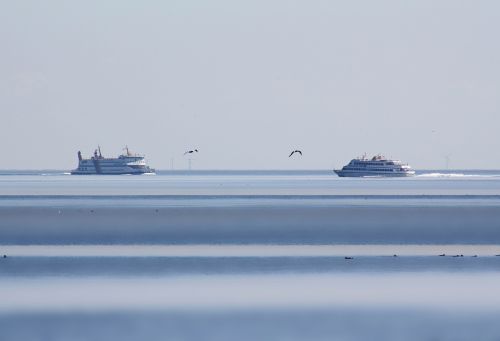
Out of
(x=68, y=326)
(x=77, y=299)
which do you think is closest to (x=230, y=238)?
(x=77, y=299)

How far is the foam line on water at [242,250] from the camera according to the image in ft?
124

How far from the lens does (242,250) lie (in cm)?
3950

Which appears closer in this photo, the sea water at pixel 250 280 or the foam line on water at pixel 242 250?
the sea water at pixel 250 280

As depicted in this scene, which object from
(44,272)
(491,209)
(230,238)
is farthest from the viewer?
(491,209)

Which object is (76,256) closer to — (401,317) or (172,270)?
(172,270)

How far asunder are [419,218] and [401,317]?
105ft

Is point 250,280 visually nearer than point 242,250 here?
Yes

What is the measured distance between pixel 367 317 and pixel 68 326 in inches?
238

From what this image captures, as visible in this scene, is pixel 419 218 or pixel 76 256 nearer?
pixel 76 256

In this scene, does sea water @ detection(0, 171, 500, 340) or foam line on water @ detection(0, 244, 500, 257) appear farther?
foam line on water @ detection(0, 244, 500, 257)

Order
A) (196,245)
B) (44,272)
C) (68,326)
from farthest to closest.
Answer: (196,245) → (44,272) → (68,326)

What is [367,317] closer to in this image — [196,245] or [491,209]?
[196,245]

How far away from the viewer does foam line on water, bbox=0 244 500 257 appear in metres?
37.8

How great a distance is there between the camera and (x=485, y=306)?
26672mm
